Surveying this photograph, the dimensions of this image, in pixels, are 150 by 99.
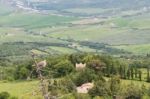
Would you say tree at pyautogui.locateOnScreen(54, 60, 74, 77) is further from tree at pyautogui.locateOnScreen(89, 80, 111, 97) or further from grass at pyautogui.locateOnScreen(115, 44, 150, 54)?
grass at pyautogui.locateOnScreen(115, 44, 150, 54)

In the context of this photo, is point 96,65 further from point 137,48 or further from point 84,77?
point 137,48

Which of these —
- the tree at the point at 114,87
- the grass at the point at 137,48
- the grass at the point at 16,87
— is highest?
the tree at the point at 114,87

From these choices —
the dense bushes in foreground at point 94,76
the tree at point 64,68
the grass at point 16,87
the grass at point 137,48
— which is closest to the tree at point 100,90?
the dense bushes in foreground at point 94,76

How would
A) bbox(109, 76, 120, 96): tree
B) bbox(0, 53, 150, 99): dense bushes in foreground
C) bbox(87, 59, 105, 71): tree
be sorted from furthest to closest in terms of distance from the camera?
bbox(87, 59, 105, 71): tree, bbox(109, 76, 120, 96): tree, bbox(0, 53, 150, 99): dense bushes in foreground

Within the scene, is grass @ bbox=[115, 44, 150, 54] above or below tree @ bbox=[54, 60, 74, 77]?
below

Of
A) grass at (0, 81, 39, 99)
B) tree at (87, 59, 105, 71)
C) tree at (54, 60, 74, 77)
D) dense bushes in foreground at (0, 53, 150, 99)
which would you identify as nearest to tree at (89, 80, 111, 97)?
dense bushes in foreground at (0, 53, 150, 99)

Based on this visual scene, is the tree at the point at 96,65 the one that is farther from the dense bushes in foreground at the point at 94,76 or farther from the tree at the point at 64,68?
the tree at the point at 64,68

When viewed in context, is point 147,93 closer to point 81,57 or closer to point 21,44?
point 81,57

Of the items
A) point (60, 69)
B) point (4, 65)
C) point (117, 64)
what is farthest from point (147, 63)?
point (4, 65)

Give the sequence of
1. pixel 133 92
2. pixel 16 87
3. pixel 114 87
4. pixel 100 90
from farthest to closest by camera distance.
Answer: pixel 16 87, pixel 114 87, pixel 100 90, pixel 133 92

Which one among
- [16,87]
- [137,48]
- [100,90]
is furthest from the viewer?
[137,48]

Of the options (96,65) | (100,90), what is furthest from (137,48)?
(100,90)
